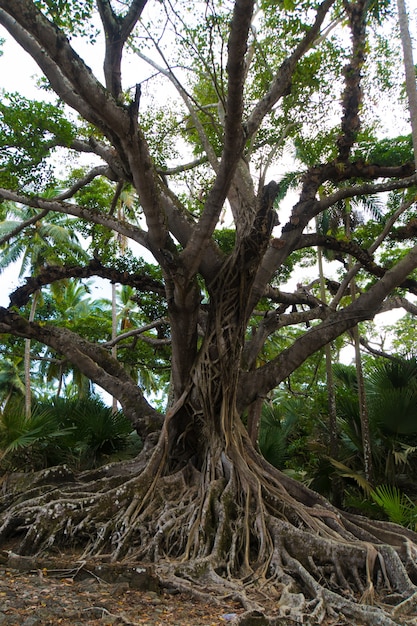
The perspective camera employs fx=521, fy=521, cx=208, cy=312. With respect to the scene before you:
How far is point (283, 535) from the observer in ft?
17.5

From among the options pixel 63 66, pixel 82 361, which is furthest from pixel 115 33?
pixel 82 361

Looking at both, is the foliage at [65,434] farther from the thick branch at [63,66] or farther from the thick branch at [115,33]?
the thick branch at [115,33]

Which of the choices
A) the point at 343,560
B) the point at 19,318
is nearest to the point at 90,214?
the point at 19,318

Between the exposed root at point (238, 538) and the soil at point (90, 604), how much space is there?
230mm

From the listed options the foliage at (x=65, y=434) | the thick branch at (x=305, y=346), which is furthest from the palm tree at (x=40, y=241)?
the thick branch at (x=305, y=346)

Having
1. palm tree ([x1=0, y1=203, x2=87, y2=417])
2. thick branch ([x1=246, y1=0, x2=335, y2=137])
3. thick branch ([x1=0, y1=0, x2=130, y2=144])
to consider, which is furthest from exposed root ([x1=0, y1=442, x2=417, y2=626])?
palm tree ([x1=0, y1=203, x2=87, y2=417])

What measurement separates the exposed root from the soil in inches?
9.1

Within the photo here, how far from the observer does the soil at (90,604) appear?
11.0ft

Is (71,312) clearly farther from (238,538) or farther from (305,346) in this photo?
(238,538)

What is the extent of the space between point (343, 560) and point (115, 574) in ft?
7.09

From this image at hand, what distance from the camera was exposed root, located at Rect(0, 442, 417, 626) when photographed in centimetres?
434

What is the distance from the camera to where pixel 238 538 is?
213 inches

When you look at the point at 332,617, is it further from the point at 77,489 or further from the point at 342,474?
the point at 342,474

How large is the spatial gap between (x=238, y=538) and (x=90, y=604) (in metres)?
2.10
